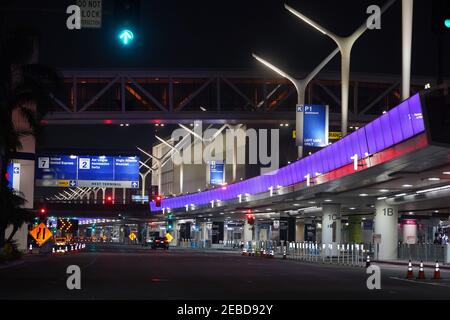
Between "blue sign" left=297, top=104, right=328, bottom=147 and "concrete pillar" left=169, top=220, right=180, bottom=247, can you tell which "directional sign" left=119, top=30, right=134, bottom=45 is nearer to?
"blue sign" left=297, top=104, right=328, bottom=147

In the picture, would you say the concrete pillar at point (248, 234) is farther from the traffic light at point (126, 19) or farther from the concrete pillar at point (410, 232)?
the traffic light at point (126, 19)

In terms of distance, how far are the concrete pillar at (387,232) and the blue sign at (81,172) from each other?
25.1 meters

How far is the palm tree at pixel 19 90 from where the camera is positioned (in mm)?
48688

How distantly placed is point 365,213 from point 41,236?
46.3 m

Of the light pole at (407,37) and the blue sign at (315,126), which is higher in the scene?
the light pole at (407,37)

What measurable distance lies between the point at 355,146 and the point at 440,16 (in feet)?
108

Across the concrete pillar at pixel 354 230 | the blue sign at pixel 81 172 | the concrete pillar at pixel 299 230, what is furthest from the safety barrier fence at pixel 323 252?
the concrete pillar at pixel 299 230

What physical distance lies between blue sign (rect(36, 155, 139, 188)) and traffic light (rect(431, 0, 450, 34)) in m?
65.6

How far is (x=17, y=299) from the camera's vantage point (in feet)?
70.7

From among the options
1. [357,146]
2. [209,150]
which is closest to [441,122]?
[357,146]

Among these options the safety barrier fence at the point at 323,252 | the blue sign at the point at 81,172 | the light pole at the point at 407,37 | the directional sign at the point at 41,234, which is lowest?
the safety barrier fence at the point at 323,252

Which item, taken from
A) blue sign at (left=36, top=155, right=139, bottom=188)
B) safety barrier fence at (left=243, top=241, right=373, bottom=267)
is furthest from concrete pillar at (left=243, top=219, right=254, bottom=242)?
safety barrier fence at (left=243, top=241, right=373, bottom=267)

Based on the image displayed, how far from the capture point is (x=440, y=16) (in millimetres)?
18141

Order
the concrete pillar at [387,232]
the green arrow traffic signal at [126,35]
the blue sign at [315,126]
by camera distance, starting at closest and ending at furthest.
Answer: the green arrow traffic signal at [126,35], the blue sign at [315,126], the concrete pillar at [387,232]
